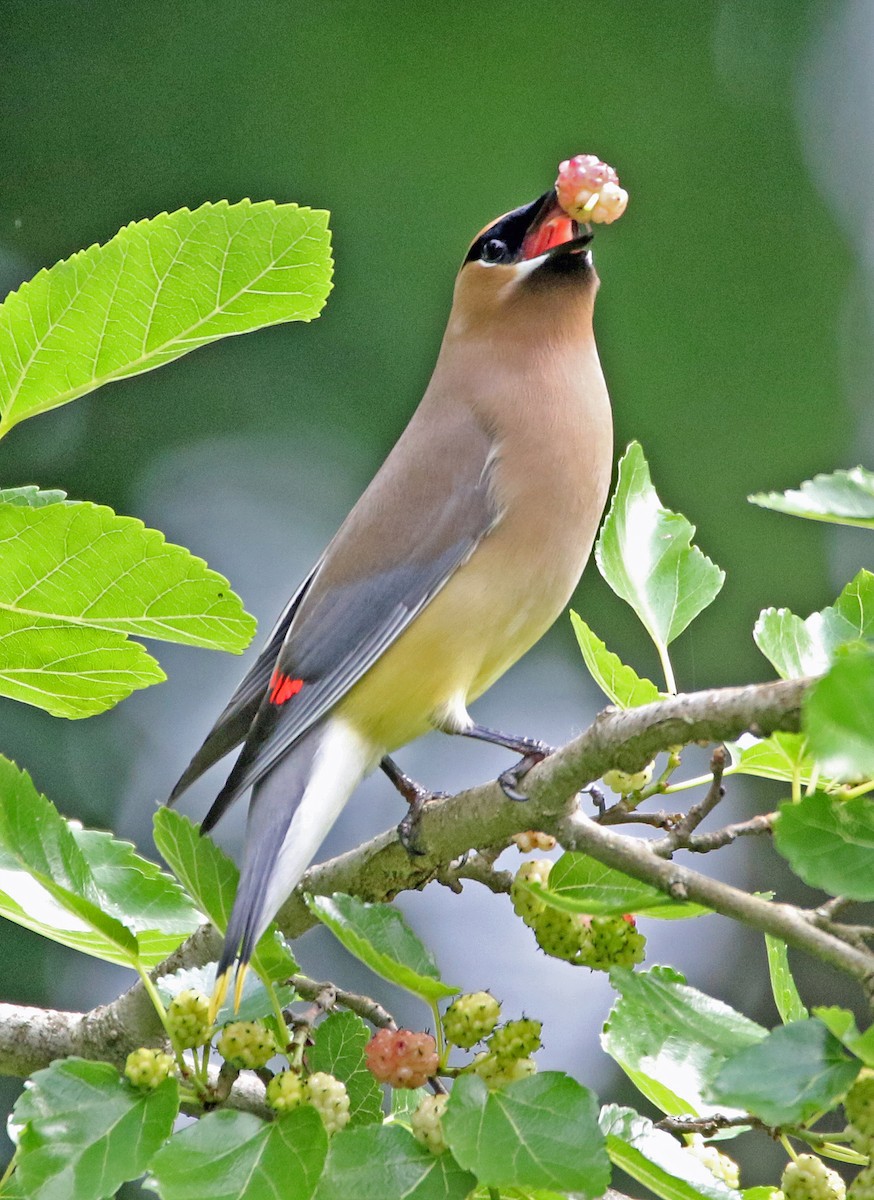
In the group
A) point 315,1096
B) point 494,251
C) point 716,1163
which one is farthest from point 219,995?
point 494,251

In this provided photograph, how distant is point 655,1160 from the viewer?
164cm

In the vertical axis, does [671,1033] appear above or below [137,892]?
below

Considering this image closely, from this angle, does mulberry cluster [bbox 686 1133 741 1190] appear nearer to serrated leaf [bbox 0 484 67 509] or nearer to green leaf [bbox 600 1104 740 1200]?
green leaf [bbox 600 1104 740 1200]

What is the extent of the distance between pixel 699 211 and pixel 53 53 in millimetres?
2249

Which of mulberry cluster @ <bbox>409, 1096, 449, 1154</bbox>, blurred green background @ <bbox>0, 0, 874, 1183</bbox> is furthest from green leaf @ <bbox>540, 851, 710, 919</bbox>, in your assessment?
blurred green background @ <bbox>0, 0, 874, 1183</bbox>

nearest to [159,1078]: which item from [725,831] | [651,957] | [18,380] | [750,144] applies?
[725,831]

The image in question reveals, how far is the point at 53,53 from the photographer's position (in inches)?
221

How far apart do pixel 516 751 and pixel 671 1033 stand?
862mm

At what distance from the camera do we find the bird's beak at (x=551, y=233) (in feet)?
9.87

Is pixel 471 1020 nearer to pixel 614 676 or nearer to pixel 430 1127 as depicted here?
pixel 430 1127

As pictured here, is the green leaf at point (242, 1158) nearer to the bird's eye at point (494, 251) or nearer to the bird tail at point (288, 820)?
the bird tail at point (288, 820)

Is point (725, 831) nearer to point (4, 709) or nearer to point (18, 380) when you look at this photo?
point (18, 380)

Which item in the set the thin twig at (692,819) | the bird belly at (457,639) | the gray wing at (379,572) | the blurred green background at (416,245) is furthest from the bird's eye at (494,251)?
the blurred green background at (416,245)

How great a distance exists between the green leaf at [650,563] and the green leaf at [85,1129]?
2.43 ft
